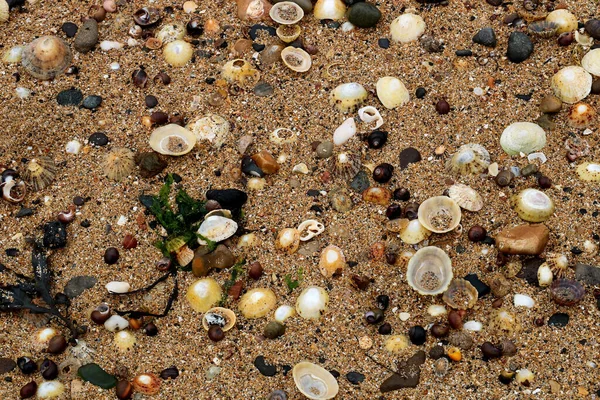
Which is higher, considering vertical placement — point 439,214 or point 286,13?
point 286,13

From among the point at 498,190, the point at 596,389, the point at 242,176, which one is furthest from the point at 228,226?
the point at 596,389

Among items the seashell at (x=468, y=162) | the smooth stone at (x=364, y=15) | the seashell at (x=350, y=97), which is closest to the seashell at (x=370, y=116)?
the seashell at (x=350, y=97)

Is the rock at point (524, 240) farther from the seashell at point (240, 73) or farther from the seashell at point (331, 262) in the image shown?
the seashell at point (240, 73)

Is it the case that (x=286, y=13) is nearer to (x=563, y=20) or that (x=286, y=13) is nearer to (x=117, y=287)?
(x=563, y=20)

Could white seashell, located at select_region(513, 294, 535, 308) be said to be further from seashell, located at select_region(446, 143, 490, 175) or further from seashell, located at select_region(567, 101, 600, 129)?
seashell, located at select_region(567, 101, 600, 129)

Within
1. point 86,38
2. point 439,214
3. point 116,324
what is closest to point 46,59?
point 86,38

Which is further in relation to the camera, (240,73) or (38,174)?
(240,73)

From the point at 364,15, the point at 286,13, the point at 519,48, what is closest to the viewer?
the point at 519,48
